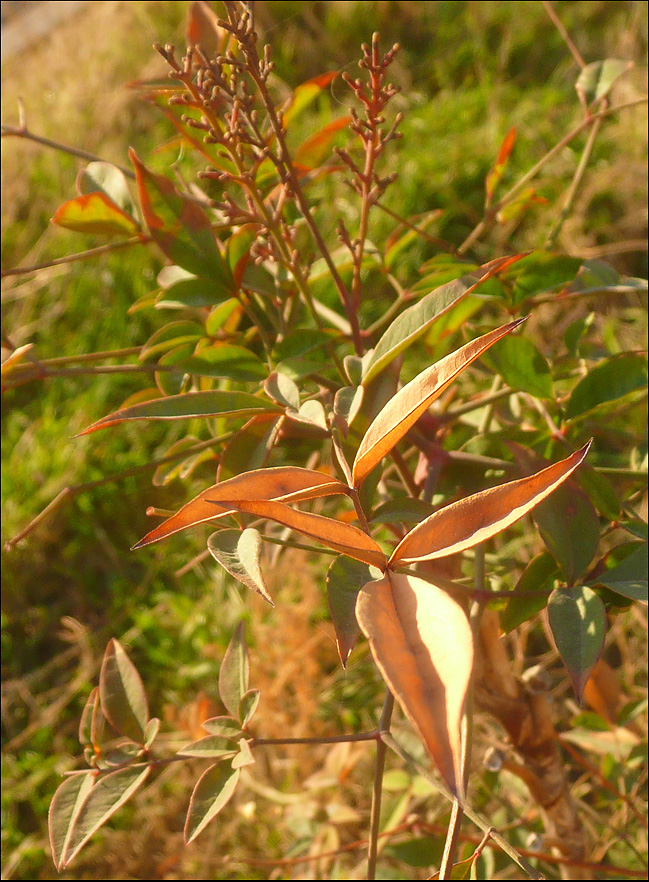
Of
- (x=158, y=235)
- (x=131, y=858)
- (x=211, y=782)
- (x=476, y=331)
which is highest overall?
(x=158, y=235)

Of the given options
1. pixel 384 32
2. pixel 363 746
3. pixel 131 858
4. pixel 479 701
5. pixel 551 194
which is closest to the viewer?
pixel 479 701

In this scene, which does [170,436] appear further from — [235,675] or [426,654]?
[426,654]

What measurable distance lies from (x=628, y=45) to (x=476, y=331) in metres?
1.89

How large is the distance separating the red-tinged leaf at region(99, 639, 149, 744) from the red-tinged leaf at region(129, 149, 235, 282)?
26 centimetres

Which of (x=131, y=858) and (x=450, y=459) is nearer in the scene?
(x=450, y=459)

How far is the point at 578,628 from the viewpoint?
380 millimetres

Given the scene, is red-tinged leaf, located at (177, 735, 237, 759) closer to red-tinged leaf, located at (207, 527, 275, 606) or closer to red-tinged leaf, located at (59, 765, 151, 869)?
red-tinged leaf, located at (59, 765, 151, 869)

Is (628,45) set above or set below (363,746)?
above

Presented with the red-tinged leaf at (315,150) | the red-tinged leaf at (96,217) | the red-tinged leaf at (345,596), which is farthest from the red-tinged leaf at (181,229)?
the red-tinged leaf at (345,596)

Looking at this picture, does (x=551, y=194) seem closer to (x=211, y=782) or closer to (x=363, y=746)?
(x=363, y=746)

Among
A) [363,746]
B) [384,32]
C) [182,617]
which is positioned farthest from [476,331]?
[384,32]

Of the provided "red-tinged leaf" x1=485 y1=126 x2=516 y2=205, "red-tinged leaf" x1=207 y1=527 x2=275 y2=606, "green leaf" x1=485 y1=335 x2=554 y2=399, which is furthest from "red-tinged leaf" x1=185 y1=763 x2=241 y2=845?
"red-tinged leaf" x1=485 y1=126 x2=516 y2=205

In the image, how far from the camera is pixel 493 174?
0.67 m

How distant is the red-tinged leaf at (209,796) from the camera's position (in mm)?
423
